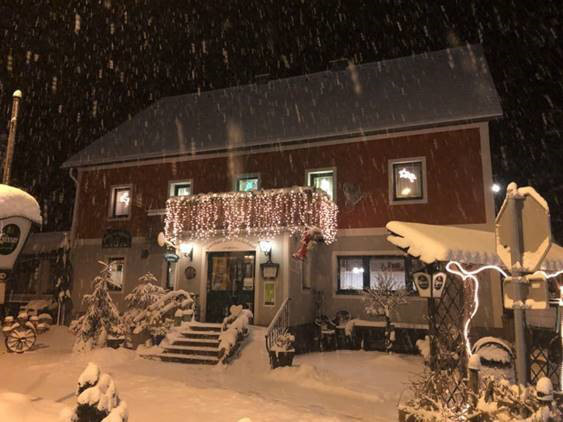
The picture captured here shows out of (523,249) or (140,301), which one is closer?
(523,249)

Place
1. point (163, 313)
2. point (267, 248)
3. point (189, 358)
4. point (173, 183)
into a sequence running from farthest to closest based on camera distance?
point (173, 183), point (267, 248), point (163, 313), point (189, 358)

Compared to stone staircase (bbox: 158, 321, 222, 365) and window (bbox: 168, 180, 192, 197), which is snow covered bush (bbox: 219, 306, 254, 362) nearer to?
stone staircase (bbox: 158, 321, 222, 365)

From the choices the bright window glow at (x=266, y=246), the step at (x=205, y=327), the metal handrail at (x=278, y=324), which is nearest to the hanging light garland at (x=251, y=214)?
the bright window glow at (x=266, y=246)

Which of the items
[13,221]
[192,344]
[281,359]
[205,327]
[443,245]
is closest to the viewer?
[13,221]

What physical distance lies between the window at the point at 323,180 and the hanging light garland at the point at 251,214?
100 cm

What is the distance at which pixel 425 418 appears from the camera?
5145mm

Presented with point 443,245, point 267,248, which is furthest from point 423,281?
point 267,248

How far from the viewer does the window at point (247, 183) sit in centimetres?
1773

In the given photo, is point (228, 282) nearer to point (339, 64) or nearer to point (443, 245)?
point (443, 245)

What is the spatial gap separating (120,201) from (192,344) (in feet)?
31.4

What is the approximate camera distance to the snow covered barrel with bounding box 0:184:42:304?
5949 mm

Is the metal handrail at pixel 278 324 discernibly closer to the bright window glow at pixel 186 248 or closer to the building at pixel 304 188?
the building at pixel 304 188

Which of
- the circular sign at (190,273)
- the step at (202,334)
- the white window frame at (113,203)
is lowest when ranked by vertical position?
the step at (202,334)

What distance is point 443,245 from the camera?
282 inches
